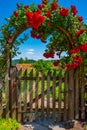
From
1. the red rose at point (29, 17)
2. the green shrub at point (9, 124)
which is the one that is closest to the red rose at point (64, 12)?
the red rose at point (29, 17)

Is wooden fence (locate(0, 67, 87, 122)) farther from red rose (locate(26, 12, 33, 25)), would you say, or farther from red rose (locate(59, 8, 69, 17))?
red rose (locate(59, 8, 69, 17))

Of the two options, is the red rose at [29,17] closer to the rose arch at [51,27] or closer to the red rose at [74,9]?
the rose arch at [51,27]

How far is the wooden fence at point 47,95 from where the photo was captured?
10461 millimetres

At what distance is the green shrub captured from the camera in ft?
30.1

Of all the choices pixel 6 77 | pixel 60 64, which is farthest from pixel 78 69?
pixel 6 77

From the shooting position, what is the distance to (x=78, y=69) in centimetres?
1059

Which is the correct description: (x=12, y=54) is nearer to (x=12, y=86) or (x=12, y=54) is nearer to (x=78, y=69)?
(x=12, y=86)

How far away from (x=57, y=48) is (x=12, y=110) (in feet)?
7.41

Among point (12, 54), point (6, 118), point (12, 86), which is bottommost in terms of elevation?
point (6, 118)

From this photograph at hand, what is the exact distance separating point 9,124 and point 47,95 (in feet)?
5.16

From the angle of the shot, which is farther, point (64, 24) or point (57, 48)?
point (57, 48)

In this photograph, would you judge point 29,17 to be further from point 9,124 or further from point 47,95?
point 9,124

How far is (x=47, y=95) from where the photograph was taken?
417 inches

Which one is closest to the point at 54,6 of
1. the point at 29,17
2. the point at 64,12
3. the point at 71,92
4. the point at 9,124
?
the point at 64,12
